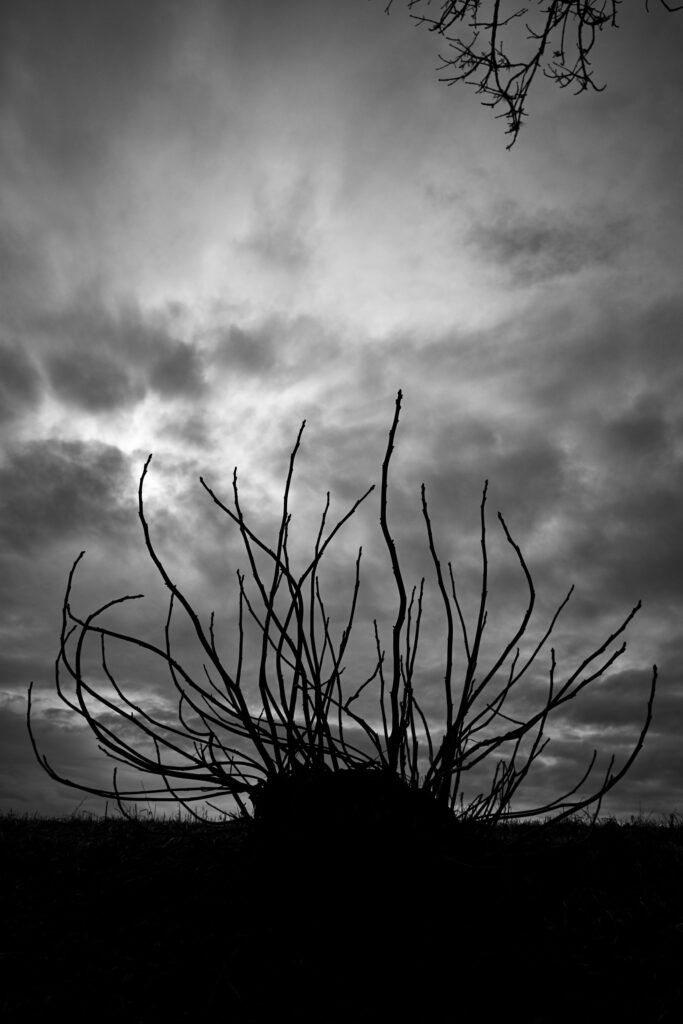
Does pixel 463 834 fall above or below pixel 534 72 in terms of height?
below

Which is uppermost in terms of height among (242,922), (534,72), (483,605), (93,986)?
(534,72)

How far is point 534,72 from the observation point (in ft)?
12.2

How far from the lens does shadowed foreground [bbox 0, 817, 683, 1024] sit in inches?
83.3

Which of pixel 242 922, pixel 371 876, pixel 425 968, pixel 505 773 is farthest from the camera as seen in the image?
pixel 505 773

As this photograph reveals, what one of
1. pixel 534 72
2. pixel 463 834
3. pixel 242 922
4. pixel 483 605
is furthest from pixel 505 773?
pixel 534 72

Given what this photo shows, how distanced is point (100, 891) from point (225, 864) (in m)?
0.58

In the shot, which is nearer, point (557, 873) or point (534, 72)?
point (557, 873)

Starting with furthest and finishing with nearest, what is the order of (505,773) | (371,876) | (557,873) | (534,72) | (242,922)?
(534,72) < (557,873) < (505,773) < (242,922) < (371,876)

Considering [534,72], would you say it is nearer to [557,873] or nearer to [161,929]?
[557,873]

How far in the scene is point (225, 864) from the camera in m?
3.06

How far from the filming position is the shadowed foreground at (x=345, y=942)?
6.94 feet

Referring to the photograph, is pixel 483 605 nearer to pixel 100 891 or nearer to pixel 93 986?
pixel 93 986

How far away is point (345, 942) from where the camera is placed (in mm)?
2281

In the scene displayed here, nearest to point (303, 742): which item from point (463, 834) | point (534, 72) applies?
point (463, 834)
